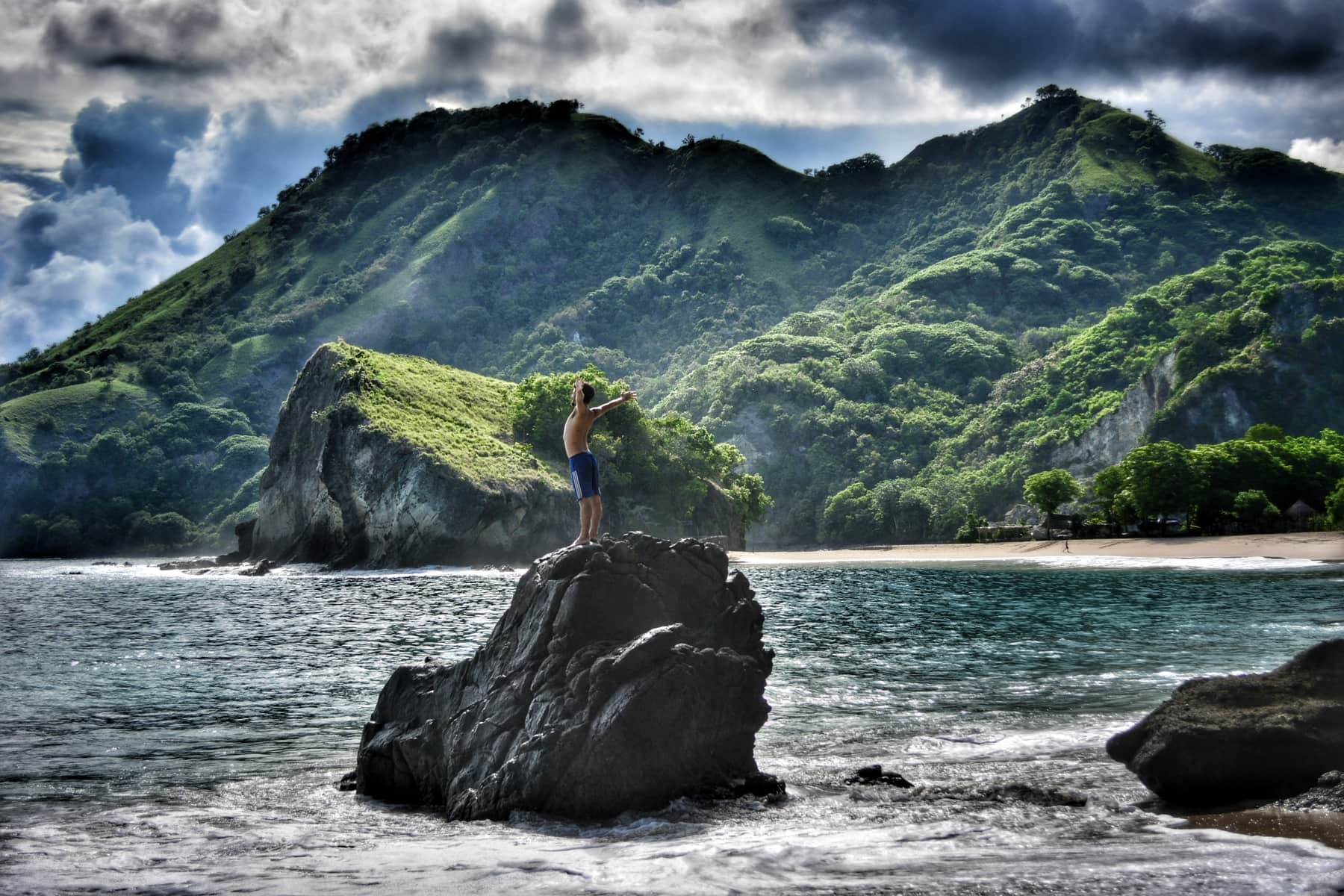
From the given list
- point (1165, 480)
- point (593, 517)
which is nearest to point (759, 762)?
point (593, 517)

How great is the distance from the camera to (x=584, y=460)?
16406mm

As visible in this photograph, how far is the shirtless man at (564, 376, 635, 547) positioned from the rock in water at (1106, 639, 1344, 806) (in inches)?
318

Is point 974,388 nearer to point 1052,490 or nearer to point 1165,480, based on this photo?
point 1052,490

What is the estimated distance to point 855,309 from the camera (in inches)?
7515

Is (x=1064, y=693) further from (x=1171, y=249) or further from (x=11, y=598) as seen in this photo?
(x=1171, y=249)

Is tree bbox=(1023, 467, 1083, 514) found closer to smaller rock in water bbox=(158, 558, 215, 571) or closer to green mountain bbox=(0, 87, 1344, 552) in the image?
green mountain bbox=(0, 87, 1344, 552)

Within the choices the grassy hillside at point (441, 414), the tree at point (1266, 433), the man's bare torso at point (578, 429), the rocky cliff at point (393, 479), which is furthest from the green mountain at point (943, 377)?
the man's bare torso at point (578, 429)

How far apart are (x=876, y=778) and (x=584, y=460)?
632 cm

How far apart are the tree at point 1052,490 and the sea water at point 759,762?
51143 mm

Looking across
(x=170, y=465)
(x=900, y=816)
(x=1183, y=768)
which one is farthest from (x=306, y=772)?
(x=170, y=465)

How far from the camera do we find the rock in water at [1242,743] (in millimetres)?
12023

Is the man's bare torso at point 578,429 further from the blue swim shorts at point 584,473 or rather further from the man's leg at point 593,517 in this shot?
the man's leg at point 593,517

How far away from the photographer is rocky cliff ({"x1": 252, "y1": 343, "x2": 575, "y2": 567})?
82.8 m

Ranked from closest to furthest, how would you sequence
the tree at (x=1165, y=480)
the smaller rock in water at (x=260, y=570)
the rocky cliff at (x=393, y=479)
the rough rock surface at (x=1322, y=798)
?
the rough rock surface at (x=1322, y=798) < the tree at (x=1165, y=480) < the smaller rock in water at (x=260, y=570) < the rocky cliff at (x=393, y=479)
